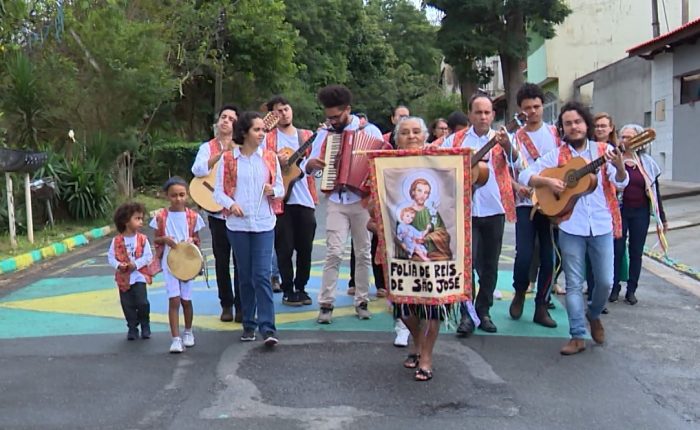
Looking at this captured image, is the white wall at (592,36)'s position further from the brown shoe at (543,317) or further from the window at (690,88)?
the brown shoe at (543,317)

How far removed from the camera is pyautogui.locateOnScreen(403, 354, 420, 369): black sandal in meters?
5.29

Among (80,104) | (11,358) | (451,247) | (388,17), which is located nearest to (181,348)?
(11,358)

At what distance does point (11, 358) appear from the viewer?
577 centimetres

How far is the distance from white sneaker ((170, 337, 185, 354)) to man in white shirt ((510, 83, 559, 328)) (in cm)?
292

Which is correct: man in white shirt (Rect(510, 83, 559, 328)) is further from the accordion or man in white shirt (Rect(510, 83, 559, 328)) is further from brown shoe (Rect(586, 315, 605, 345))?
the accordion

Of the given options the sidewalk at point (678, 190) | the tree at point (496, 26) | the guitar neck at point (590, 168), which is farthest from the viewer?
the tree at point (496, 26)

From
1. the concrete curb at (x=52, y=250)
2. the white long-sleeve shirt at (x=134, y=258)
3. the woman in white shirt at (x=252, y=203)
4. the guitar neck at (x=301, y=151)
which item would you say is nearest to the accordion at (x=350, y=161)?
the guitar neck at (x=301, y=151)

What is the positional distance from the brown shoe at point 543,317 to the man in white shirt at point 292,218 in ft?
7.26

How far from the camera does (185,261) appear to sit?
596 cm

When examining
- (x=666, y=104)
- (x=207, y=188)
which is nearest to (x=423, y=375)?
(x=207, y=188)

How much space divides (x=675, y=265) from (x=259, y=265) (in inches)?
255

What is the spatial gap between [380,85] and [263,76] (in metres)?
18.6

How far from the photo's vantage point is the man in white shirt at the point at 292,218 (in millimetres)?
7258

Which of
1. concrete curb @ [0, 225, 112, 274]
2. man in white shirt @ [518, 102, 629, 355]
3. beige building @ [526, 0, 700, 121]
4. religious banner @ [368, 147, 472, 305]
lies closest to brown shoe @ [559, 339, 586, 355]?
man in white shirt @ [518, 102, 629, 355]
